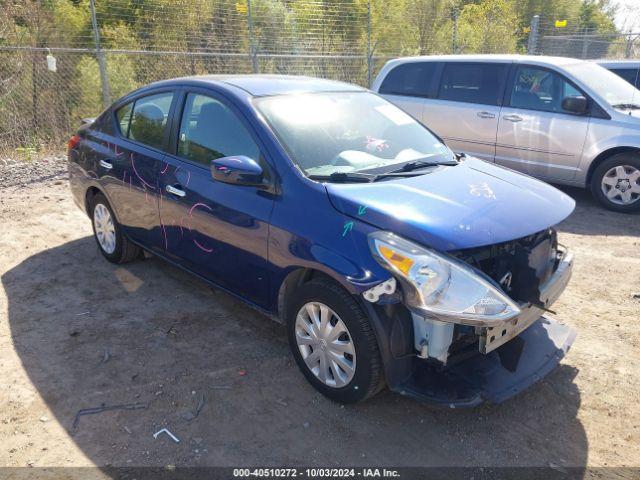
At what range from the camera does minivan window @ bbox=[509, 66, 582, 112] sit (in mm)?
6707

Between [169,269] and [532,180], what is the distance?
3221 millimetres

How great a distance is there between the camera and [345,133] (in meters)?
3.60

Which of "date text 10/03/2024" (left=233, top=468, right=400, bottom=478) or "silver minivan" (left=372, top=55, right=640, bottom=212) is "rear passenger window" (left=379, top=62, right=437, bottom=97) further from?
"date text 10/03/2024" (left=233, top=468, right=400, bottom=478)

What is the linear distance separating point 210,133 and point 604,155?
16.9 feet

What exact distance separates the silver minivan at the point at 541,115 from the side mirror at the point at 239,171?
16.1 feet

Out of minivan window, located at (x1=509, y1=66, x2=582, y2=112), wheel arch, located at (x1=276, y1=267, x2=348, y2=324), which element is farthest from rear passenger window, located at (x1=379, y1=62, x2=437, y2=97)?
wheel arch, located at (x1=276, y1=267, x2=348, y2=324)

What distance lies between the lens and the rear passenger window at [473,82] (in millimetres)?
7207

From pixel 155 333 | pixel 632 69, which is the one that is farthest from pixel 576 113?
pixel 155 333

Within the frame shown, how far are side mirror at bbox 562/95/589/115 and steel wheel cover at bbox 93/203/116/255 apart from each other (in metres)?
5.39

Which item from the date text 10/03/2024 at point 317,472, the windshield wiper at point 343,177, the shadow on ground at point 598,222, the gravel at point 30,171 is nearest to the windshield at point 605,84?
the shadow on ground at point 598,222

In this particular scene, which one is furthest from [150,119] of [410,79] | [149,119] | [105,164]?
[410,79]

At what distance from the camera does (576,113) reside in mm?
6559

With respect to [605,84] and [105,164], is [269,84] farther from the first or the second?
[605,84]

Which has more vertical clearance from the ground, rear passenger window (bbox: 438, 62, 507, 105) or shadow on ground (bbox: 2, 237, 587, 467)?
rear passenger window (bbox: 438, 62, 507, 105)
